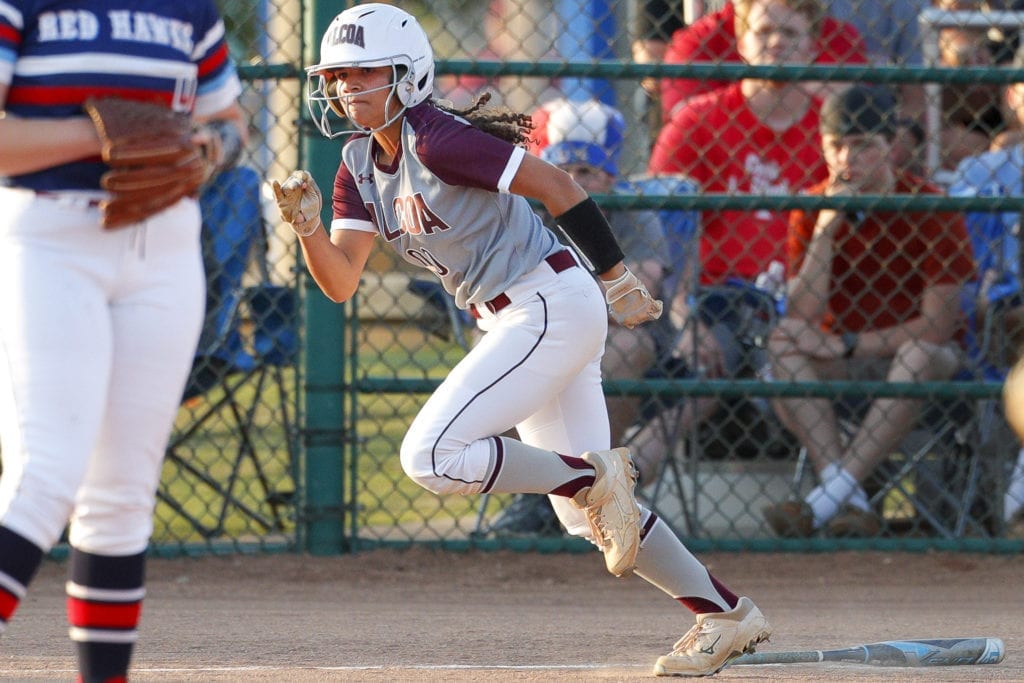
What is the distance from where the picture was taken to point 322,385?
5082mm

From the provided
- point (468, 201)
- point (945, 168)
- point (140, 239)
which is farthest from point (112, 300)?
point (945, 168)

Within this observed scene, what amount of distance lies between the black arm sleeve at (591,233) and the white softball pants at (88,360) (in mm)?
1086

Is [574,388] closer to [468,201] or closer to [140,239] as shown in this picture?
[468,201]

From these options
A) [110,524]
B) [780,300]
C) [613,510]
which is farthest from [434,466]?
[780,300]

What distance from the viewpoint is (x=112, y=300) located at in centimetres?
254

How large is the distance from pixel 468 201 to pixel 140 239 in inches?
44.9

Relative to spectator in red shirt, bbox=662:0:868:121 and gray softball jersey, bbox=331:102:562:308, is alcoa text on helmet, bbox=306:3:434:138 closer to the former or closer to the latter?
gray softball jersey, bbox=331:102:562:308

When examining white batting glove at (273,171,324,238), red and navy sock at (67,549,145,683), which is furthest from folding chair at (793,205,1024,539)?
red and navy sock at (67,549,145,683)

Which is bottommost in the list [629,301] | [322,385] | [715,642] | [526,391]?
[715,642]

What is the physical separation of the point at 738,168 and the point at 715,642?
239 cm

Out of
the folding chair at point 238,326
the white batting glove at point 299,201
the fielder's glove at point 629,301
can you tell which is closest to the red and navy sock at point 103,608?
the white batting glove at point 299,201

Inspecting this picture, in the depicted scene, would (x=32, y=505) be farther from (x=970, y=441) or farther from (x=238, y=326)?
(x=970, y=441)

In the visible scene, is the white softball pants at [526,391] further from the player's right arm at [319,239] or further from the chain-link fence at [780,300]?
the chain-link fence at [780,300]

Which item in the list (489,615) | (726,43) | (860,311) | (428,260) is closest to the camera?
(428,260)
